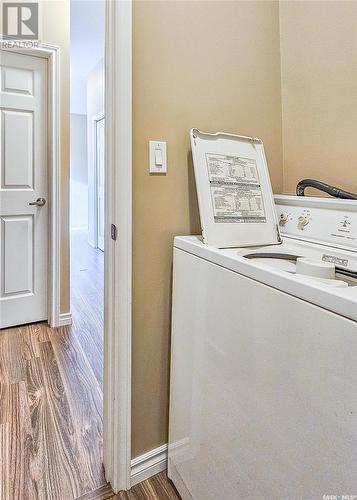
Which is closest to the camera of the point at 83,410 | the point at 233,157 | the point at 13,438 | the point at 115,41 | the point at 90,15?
the point at 115,41

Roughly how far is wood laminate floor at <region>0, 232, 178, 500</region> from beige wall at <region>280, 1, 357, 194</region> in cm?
139

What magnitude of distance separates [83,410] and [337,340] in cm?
145

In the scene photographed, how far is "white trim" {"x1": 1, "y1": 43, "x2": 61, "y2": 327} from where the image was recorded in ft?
7.80

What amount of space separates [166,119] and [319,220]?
25.8 inches

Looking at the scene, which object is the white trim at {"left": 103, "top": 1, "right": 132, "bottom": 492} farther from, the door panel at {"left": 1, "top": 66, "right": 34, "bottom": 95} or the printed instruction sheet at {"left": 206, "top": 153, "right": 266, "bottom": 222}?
the door panel at {"left": 1, "top": 66, "right": 34, "bottom": 95}

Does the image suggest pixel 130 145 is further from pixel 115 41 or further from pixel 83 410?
pixel 83 410

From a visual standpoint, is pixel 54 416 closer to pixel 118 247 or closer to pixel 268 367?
pixel 118 247

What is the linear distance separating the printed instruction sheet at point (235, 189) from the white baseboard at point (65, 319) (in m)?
1.91

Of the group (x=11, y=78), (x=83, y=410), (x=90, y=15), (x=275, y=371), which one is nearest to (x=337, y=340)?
(x=275, y=371)

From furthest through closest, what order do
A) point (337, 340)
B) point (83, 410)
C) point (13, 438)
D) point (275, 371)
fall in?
point (83, 410) → point (13, 438) → point (275, 371) → point (337, 340)

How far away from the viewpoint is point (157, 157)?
3.86 feet

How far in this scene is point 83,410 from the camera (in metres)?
1.64

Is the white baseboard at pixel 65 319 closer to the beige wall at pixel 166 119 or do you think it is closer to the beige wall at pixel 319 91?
the beige wall at pixel 166 119

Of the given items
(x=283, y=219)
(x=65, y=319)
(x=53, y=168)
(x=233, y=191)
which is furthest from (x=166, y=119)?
(x=65, y=319)
